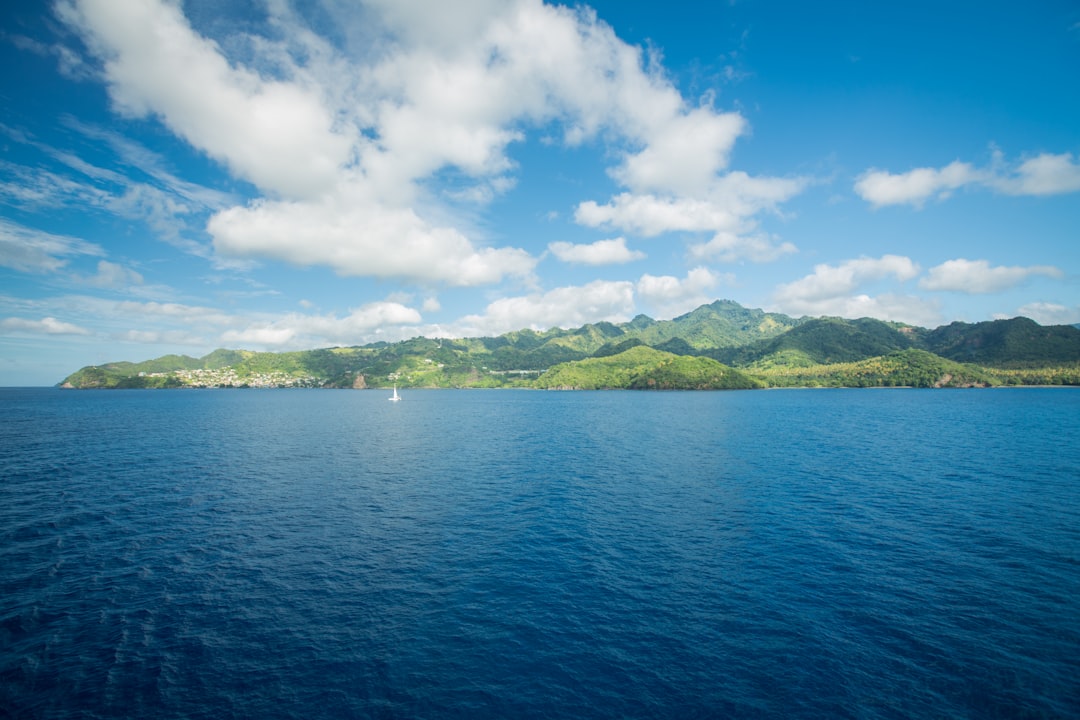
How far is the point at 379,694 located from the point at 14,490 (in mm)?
78311

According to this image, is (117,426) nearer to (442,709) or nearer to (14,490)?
(14,490)

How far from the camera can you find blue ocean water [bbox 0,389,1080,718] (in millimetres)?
25922

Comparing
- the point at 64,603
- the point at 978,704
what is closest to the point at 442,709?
the point at 978,704

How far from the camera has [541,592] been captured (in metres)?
38.0

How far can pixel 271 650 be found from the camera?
29.9 meters

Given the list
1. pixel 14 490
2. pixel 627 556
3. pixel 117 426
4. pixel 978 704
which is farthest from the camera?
pixel 117 426

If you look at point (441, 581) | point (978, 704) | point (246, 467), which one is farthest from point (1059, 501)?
point (246, 467)

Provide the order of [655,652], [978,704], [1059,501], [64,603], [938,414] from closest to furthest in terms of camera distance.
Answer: [978,704], [655,652], [64,603], [1059,501], [938,414]

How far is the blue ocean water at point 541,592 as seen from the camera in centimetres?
2592

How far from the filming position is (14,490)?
216 ft

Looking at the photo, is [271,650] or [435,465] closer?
[271,650]

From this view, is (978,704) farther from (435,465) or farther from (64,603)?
(435,465)

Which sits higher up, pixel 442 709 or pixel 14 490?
pixel 14 490

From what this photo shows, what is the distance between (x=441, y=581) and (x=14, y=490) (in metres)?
72.8
